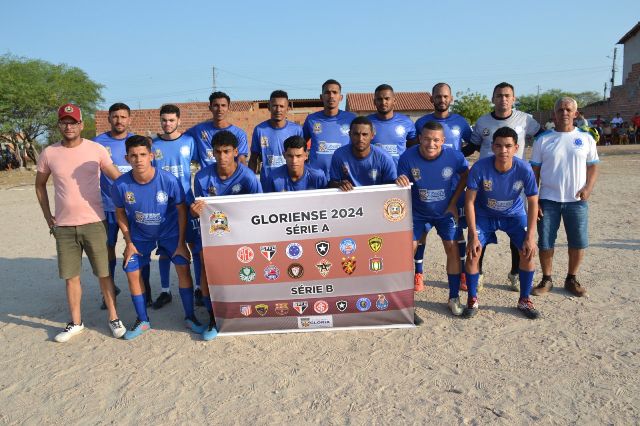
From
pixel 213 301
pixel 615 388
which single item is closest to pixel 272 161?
pixel 213 301

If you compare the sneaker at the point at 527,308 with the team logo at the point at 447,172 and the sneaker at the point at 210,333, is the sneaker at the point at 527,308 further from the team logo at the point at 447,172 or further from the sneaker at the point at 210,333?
the sneaker at the point at 210,333

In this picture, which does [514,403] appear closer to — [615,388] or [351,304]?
[615,388]

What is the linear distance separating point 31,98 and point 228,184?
99.3 feet

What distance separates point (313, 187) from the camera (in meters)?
5.23

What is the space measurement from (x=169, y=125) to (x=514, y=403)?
4.71m

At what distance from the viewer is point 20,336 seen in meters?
5.26

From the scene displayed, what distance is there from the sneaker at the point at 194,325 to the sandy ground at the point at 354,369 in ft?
0.30

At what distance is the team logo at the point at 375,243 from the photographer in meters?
4.87

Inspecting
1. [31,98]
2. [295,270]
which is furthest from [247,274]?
[31,98]

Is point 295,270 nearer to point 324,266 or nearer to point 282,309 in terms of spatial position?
point 324,266

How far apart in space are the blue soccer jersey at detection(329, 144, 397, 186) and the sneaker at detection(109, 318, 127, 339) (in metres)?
2.81

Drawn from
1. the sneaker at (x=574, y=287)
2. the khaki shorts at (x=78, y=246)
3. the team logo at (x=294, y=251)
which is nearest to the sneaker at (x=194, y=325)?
the khaki shorts at (x=78, y=246)

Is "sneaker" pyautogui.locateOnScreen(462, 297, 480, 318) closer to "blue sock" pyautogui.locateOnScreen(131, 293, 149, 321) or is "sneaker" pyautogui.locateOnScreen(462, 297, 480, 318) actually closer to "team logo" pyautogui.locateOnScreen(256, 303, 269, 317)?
"team logo" pyautogui.locateOnScreen(256, 303, 269, 317)

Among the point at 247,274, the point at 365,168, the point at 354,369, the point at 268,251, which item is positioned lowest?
the point at 354,369
